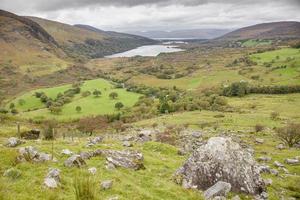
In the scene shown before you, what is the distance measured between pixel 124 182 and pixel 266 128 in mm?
62455

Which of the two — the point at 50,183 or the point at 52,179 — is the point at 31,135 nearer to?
the point at 52,179

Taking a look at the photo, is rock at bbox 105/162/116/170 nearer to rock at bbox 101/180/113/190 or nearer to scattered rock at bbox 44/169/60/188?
rock at bbox 101/180/113/190

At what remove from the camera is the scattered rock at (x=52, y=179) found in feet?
49.4

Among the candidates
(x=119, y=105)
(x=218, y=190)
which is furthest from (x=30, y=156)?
(x=119, y=105)

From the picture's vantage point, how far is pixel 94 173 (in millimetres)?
17703

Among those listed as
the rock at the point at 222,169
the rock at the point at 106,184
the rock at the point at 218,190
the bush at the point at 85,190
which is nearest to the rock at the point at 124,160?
the rock at the point at 222,169

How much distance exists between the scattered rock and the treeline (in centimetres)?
13408

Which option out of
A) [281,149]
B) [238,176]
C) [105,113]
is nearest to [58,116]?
[105,113]

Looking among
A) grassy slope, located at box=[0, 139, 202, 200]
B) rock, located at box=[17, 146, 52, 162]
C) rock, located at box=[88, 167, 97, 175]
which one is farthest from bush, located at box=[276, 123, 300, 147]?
rock, located at box=[17, 146, 52, 162]

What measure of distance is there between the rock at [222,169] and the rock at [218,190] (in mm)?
1205

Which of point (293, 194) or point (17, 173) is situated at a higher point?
point (17, 173)

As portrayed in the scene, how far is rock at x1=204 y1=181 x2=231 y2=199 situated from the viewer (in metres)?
17.6

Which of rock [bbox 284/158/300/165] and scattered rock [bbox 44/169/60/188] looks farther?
rock [bbox 284/158/300/165]

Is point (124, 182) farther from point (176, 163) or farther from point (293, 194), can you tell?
point (293, 194)
